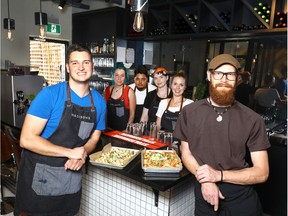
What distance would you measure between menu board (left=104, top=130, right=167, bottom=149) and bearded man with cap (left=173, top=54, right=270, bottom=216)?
0.79 meters

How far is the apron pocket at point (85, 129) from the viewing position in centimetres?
174

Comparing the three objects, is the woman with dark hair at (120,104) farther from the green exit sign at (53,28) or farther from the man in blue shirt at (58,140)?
the green exit sign at (53,28)

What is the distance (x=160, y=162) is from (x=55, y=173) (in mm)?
728

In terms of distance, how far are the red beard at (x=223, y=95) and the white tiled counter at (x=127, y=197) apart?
598mm

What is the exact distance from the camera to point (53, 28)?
18.2ft

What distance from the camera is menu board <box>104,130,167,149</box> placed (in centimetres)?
232

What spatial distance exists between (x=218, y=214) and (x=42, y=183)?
116 cm

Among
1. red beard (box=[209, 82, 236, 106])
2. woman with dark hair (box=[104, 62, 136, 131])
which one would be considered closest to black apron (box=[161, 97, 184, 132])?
woman with dark hair (box=[104, 62, 136, 131])

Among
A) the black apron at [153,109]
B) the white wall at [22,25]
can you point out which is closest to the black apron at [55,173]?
the black apron at [153,109]

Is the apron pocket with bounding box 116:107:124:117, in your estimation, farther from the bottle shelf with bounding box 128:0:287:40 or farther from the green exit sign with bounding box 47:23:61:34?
the green exit sign with bounding box 47:23:61:34

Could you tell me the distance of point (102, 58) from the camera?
5.48 m

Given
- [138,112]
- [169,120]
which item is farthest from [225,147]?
[138,112]

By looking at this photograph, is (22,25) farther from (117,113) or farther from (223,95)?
(223,95)

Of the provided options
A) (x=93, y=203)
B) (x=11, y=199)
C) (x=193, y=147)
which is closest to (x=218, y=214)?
(x=193, y=147)
